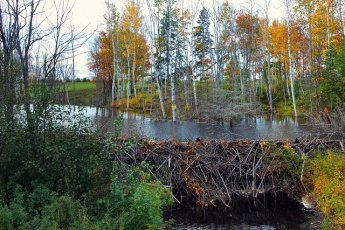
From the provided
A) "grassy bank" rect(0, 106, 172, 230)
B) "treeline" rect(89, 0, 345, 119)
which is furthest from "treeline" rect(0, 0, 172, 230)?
"treeline" rect(89, 0, 345, 119)

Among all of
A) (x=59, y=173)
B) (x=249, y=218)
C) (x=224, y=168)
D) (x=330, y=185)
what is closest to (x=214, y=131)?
(x=224, y=168)

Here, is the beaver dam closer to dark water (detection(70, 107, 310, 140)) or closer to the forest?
the forest

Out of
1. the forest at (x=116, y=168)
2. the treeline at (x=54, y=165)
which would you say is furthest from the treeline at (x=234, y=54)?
the treeline at (x=54, y=165)

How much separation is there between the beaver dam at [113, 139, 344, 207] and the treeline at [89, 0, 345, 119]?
15974 millimetres

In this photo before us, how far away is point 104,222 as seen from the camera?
5199 millimetres

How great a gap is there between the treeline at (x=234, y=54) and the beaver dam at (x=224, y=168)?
15974mm

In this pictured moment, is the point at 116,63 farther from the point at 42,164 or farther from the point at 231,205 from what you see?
the point at 42,164

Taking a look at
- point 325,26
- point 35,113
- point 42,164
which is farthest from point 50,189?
point 325,26

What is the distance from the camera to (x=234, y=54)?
38.9m

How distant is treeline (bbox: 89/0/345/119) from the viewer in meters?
29.0

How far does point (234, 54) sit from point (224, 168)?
98.3ft

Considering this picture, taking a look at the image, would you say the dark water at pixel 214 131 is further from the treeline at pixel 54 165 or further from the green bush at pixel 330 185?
the treeline at pixel 54 165

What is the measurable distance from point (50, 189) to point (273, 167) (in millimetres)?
5758

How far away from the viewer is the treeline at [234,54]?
95.3 feet
